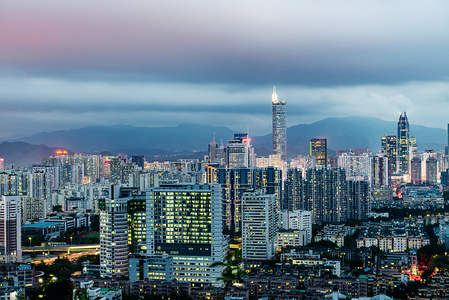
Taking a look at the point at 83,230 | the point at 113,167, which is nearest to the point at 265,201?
the point at 83,230

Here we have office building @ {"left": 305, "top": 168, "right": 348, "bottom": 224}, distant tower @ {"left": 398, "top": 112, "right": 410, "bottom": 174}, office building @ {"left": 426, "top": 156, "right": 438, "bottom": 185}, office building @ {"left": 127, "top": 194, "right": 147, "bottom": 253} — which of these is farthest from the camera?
distant tower @ {"left": 398, "top": 112, "right": 410, "bottom": 174}

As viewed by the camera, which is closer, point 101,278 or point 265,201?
point 101,278

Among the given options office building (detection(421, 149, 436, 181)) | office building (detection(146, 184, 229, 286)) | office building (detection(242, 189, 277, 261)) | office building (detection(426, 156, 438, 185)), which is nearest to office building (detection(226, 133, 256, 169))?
office building (detection(426, 156, 438, 185))

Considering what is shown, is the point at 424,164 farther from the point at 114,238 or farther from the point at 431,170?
the point at 114,238

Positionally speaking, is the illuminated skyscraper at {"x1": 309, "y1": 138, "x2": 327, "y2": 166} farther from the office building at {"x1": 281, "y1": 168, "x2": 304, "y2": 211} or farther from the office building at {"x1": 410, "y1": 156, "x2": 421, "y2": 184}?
the office building at {"x1": 281, "y1": 168, "x2": 304, "y2": 211}

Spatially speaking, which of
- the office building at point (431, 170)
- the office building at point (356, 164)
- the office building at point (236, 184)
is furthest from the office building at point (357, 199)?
the office building at point (431, 170)

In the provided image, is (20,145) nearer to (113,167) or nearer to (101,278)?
(113,167)
